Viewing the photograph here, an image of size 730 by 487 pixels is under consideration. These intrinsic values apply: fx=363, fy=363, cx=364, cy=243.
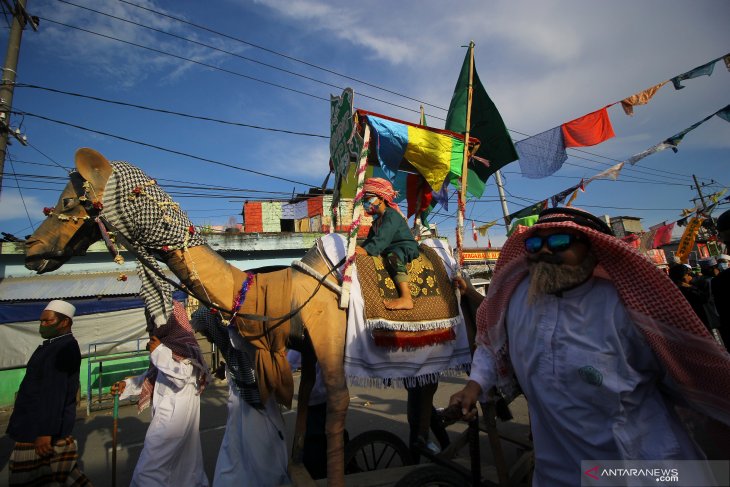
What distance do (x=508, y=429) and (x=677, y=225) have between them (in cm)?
1302

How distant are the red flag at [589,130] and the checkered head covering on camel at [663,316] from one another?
639cm

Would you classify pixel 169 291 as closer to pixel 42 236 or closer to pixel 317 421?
pixel 42 236

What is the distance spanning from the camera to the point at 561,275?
1.64 m

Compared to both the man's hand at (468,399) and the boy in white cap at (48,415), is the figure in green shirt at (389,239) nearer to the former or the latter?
the man's hand at (468,399)

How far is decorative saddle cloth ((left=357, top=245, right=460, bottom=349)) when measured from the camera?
2.77 meters

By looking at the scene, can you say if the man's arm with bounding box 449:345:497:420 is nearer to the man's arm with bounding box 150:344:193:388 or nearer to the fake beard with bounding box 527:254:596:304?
the fake beard with bounding box 527:254:596:304

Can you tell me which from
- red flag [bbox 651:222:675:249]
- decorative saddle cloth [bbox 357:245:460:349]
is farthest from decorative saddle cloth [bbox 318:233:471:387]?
red flag [bbox 651:222:675:249]

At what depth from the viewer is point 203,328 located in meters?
3.64

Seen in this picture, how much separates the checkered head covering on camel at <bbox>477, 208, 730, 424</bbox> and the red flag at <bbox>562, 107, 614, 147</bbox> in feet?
21.0

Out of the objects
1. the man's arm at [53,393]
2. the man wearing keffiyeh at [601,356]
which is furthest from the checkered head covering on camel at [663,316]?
the man's arm at [53,393]

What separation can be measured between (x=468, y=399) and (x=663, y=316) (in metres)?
0.89

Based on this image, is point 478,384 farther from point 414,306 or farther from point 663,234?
point 663,234

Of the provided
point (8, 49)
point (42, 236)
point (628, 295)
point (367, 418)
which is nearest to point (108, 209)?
point (42, 236)

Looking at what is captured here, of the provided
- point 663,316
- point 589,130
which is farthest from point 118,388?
point 589,130
